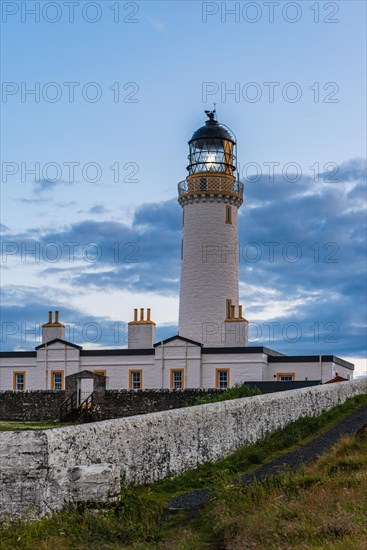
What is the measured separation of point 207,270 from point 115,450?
108 feet

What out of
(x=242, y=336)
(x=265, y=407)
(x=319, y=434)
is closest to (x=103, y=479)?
(x=265, y=407)

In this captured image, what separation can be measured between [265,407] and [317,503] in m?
10.0

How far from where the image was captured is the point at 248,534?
362 inches

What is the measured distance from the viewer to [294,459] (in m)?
16.7

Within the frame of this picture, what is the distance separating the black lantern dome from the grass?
35.0 meters

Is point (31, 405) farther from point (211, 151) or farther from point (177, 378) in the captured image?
point (211, 151)

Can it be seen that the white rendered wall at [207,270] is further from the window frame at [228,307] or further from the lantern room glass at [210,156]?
the lantern room glass at [210,156]

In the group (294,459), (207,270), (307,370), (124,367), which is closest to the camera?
(294,459)

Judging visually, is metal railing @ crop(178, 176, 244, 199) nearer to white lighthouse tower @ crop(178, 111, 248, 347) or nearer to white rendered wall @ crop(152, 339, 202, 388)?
white lighthouse tower @ crop(178, 111, 248, 347)

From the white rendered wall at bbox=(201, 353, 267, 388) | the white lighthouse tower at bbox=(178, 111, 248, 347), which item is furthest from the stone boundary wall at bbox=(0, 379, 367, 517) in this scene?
the white lighthouse tower at bbox=(178, 111, 248, 347)

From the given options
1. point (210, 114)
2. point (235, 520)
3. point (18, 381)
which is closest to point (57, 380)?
point (18, 381)

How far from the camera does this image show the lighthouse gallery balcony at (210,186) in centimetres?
4606

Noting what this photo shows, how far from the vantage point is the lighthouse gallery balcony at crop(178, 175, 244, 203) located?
46062 millimetres

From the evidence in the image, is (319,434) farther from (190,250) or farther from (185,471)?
(190,250)
